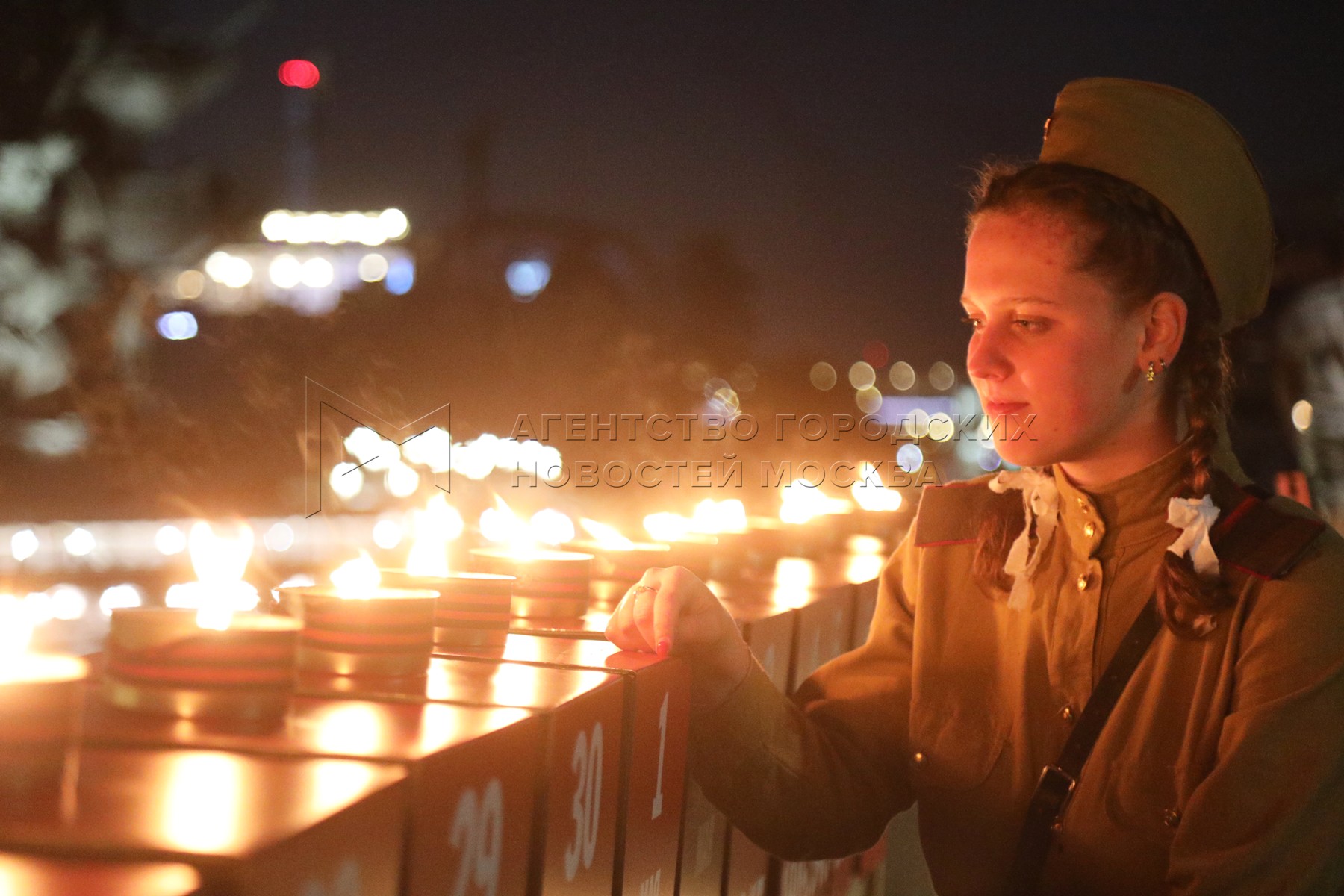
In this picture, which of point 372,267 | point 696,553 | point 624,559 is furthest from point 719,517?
point 372,267

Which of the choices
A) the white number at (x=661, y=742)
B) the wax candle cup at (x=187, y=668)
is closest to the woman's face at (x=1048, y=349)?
the white number at (x=661, y=742)

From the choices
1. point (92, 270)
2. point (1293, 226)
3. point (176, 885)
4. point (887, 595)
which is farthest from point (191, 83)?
point (176, 885)

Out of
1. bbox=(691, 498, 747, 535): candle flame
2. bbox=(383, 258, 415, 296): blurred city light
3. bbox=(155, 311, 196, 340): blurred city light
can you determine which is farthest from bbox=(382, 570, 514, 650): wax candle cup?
bbox=(383, 258, 415, 296): blurred city light

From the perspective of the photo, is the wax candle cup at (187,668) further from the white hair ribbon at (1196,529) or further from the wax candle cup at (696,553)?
the wax candle cup at (696,553)

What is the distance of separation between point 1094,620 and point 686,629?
0.65m

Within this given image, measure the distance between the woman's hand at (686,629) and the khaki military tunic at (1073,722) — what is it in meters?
0.04

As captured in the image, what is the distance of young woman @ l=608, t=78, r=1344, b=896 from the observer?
200 cm

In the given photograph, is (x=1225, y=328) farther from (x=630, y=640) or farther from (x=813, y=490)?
(x=813, y=490)

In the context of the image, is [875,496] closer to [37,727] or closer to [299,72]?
[37,727]

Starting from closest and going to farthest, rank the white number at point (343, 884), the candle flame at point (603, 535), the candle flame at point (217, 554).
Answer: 1. the white number at point (343, 884)
2. the candle flame at point (217, 554)
3. the candle flame at point (603, 535)

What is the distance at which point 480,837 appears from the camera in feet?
4.72

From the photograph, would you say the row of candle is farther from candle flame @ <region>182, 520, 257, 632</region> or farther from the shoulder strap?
the shoulder strap

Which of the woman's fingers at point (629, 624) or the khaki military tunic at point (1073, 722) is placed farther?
the woman's fingers at point (629, 624)

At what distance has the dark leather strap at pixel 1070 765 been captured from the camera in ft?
7.05
